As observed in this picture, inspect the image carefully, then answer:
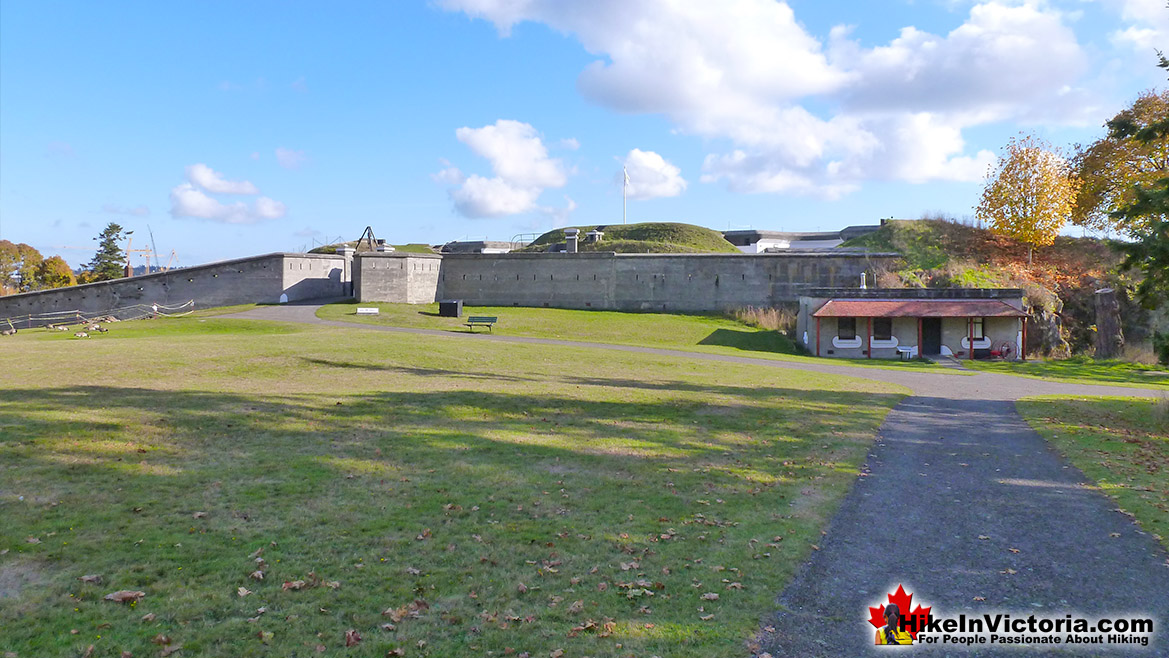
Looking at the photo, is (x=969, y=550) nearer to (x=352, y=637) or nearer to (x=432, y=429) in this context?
(x=352, y=637)

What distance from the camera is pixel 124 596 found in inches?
231

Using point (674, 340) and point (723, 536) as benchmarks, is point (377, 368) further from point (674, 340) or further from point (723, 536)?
point (674, 340)

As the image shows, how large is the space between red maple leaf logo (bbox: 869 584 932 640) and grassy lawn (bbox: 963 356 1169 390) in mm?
24498

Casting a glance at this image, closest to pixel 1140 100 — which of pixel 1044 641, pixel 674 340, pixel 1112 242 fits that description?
pixel 674 340

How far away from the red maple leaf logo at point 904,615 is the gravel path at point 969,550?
0.09 meters

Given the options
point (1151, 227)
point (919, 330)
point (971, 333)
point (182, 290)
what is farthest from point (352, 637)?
point (182, 290)

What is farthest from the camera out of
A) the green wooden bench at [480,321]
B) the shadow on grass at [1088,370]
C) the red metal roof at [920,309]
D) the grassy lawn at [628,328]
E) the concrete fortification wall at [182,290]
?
the concrete fortification wall at [182,290]

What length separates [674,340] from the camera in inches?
1465

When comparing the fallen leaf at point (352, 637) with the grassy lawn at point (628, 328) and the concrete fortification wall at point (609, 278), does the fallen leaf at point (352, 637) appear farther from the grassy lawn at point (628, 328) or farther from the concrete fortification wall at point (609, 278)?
the concrete fortification wall at point (609, 278)

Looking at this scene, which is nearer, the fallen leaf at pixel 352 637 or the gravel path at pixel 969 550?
the fallen leaf at pixel 352 637

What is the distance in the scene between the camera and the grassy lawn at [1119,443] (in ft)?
31.4

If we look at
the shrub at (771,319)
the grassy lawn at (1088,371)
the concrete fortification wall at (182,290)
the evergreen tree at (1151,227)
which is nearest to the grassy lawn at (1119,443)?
the evergreen tree at (1151,227)

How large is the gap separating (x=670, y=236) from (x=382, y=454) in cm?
6649

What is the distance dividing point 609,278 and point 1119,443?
37.4 meters
